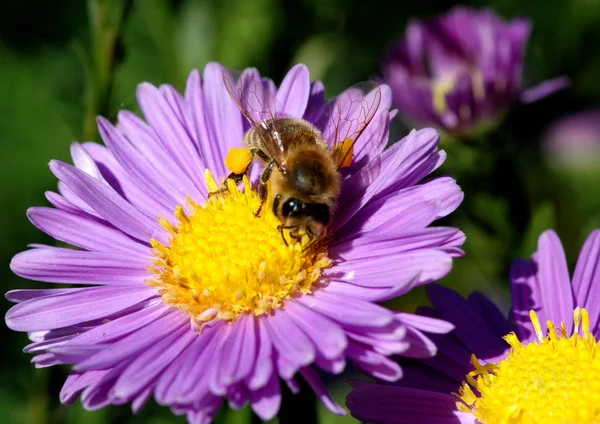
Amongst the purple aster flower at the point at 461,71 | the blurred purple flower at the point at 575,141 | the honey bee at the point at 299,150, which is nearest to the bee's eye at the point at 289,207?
the honey bee at the point at 299,150

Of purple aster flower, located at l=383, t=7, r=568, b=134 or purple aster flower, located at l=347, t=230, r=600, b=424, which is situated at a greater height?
purple aster flower, located at l=383, t=7, r=568, b=134

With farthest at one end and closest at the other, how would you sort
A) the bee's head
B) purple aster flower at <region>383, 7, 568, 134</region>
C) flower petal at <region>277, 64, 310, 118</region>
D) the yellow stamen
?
the yellow stamen < purple aster flower at <region>383, 7, 568, 134</region> < flower petal at <region>277, 64, 310, 118</region> < the bee's head

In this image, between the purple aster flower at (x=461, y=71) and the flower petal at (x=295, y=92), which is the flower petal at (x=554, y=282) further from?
the purple aster flower at (x=461, y=71)

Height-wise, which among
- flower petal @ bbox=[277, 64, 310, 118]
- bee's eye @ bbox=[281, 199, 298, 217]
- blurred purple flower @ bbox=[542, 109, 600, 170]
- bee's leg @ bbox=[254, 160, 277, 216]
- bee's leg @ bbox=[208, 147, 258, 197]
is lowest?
blurred purple flower @ bbox=[542, 109, 600, 170]

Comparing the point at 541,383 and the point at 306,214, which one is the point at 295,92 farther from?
the point at 541,383

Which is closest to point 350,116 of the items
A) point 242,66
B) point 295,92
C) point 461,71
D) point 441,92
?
point 295,92

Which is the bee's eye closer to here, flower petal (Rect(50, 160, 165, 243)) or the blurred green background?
flower petal (Rect(50, 160, 165, 243))

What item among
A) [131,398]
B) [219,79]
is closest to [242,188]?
[219,79]

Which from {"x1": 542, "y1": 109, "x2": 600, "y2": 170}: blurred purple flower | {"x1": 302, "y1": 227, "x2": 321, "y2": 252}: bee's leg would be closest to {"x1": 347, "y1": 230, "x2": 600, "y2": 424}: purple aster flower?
{"x1": 302, "y1": 227, "x2": 321, "y2": 252}: bee's leg
